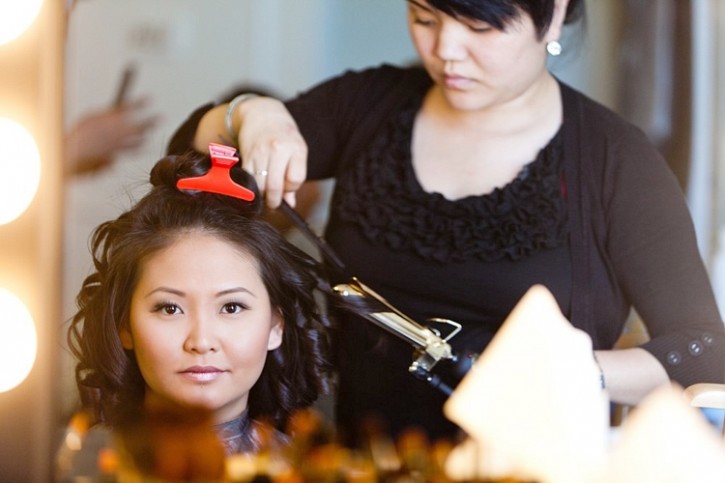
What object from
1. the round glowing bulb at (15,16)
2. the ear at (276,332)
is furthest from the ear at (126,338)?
the round glowing bulb at (15,16)

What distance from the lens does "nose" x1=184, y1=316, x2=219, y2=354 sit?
0.65 meters

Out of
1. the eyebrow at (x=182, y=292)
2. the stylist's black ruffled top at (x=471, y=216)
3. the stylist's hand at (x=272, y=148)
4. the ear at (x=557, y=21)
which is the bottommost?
the eyebrow at (x=182, y=292)

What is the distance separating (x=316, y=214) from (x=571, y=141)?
23 cm

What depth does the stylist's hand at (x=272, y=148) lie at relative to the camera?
26.9 inches

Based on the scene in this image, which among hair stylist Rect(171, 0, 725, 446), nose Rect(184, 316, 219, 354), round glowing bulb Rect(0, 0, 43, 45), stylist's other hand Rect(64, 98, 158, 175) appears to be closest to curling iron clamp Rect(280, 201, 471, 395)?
hair stylist Rect(171, 0, 725, 446)

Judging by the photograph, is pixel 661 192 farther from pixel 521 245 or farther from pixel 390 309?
pixel 390 309

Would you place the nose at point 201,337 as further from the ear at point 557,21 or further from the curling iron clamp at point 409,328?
the ear at point 557,21

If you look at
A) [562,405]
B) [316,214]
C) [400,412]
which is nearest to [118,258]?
[316,214]

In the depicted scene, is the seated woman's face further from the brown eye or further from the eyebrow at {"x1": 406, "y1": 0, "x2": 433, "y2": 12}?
the eyebrow at {"x1": 406, "y1": 0, "x2": 433, "y2": 12}

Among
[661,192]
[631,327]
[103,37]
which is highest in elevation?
[103,37]

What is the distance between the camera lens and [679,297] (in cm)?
67

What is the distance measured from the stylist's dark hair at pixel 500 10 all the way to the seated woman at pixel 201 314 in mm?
223

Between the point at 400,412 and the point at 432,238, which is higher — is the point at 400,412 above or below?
below

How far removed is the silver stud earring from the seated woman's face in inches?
12.2
